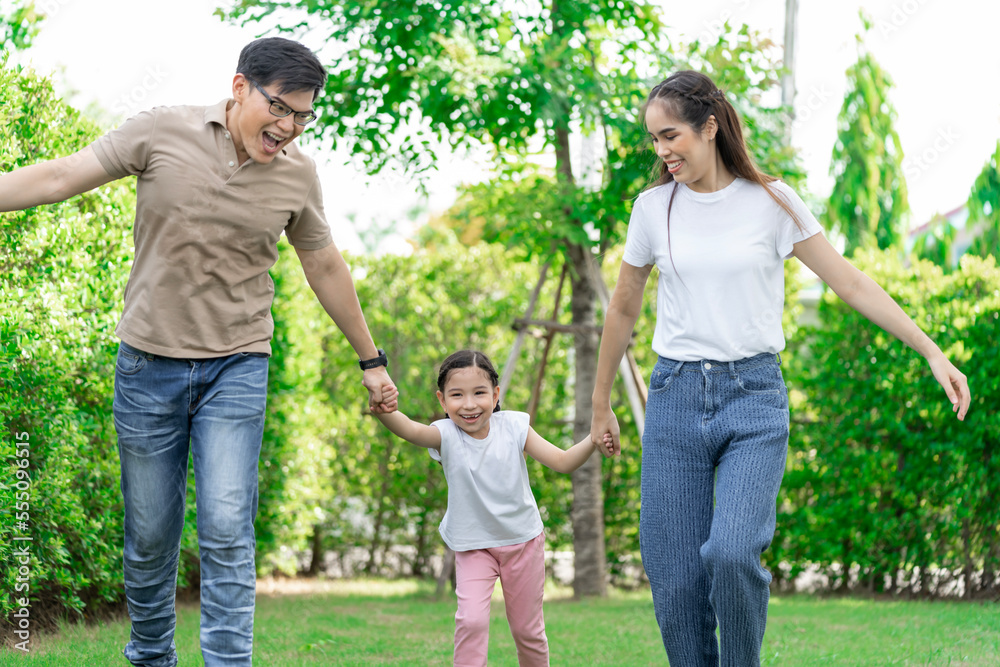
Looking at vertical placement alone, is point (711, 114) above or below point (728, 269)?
above

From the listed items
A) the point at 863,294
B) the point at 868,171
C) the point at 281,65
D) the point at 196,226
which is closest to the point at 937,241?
the point at 868,171

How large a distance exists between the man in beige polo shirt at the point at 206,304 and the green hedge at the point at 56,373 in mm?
1031

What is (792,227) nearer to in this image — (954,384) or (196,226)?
(954,384)

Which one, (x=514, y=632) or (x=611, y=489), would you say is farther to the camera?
(x=611, y=489)

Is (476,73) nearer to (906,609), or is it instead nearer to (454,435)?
(454,435)

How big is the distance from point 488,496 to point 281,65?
5.04 ft

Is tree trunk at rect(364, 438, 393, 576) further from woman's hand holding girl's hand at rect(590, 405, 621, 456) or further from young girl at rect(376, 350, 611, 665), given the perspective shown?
woman's hand holding girl's hand at rect(590, 405, 621, 456)

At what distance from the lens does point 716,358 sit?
8.65ft

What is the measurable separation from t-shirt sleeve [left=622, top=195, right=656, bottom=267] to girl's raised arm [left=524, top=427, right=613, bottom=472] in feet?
2.08

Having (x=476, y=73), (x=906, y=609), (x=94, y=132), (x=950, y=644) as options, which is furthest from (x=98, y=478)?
(x=906, y=609)

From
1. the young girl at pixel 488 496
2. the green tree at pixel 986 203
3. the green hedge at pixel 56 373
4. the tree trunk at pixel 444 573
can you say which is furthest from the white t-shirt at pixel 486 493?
the green tree at pixel 986 203

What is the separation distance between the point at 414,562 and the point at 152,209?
5.38 metres

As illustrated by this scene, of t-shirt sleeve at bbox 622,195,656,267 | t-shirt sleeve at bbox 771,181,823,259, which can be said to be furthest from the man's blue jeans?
t-shirt sleeve at bbox 771,181,823,259

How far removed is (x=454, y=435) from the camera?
3.30 metres
